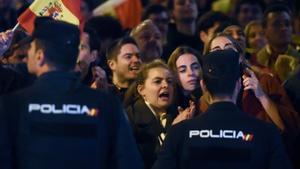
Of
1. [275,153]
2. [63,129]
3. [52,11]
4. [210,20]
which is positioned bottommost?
[210,20]

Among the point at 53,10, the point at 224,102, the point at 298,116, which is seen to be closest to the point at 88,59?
the point at 53,10

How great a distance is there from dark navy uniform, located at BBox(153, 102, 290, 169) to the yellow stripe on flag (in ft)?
7.37

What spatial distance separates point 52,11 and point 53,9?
0.06 ft

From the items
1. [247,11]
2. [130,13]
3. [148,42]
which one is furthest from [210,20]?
[130,13]

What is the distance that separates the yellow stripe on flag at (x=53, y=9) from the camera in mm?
9828

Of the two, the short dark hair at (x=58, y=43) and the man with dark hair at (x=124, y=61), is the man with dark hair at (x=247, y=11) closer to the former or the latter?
the man with dark hair at (x=124, y=61)

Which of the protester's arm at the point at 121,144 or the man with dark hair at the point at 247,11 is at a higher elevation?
the protester's arm at the point at 121,144

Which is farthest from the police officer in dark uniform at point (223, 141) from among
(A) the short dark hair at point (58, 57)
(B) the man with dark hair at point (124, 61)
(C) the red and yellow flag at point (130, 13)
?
(C) the red and yellow flag at point (130, 13)

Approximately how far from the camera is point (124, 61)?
36.5 feet

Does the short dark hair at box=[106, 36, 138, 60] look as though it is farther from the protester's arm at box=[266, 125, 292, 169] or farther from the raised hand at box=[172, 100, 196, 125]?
the protester's arm at box=[266, 125, 292, 169]

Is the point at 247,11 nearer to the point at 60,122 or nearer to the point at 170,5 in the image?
the point at 170,5

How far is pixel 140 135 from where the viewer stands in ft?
32.5

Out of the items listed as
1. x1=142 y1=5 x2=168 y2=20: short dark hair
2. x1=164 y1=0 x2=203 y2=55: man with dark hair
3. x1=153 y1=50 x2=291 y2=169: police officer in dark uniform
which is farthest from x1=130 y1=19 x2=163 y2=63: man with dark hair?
x1=153 y1=50 x2=291 y2=169: police officer in dark uniform

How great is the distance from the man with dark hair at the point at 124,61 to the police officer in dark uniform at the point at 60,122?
3325 millimetres
